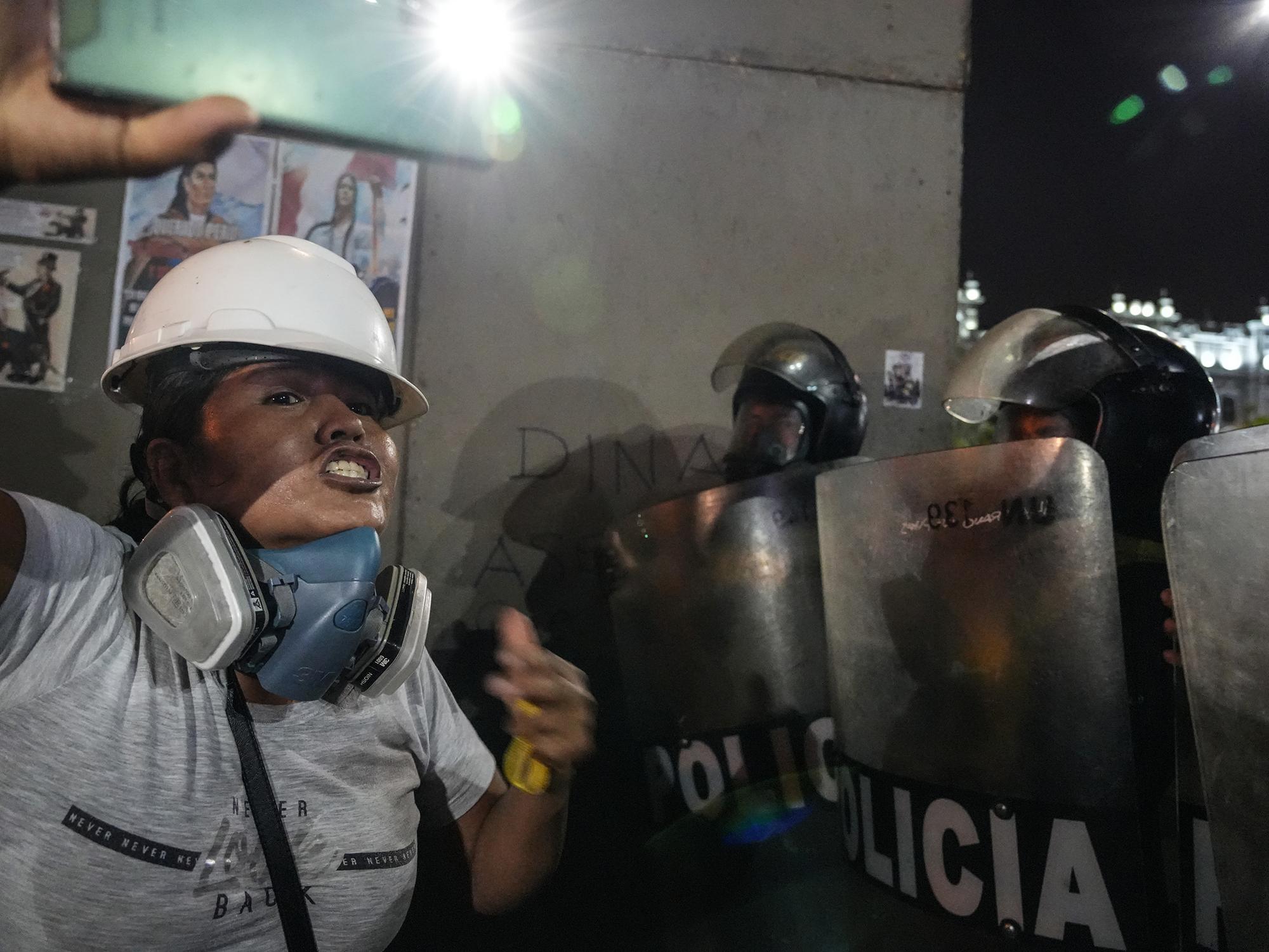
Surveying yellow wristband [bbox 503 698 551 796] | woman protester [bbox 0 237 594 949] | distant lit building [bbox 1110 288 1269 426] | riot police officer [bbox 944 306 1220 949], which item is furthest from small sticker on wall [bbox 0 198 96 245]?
distant lit building [bbox 1110 288 1269 426]

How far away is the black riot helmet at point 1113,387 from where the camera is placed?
1.96m

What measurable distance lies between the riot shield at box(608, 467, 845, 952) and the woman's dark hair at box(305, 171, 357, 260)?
1.77 meters

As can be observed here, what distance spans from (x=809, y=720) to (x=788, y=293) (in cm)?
210

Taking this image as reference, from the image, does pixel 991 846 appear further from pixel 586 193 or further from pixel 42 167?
pixel 586 193

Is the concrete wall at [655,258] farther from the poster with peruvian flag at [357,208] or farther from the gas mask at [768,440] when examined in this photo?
the gas mask at [768,440]

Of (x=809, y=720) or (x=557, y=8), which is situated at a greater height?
(x=557, y=8)

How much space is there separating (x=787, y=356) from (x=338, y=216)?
189 centimetres

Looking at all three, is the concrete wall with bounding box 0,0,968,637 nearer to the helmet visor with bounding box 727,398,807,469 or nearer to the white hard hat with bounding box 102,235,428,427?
the helmet visor with bounding box 727,398,807,469

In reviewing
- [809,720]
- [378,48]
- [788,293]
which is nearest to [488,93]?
[378,48]

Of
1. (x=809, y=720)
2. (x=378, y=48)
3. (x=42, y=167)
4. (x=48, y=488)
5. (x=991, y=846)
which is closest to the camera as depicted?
(x=42, y=167)

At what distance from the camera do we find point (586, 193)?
3.68 metres

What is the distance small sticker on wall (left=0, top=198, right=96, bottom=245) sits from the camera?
3.08m

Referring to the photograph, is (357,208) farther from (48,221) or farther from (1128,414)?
(1128,414)

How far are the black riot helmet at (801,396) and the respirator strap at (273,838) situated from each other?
2.00 meters
